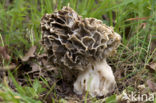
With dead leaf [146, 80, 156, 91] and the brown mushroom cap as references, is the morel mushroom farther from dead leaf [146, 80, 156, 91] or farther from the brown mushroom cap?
dead leaf [146, 80, 156, 91]

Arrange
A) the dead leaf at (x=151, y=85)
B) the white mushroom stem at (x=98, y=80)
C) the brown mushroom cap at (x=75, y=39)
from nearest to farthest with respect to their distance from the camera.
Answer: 1. the dead leaf at (x=151, y=85)
2. the brown mushroom cap at (x=75, y=39)
3. the white mushroom stem at (x=98, y=80)

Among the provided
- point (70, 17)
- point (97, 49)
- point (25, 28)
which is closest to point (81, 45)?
point (97, 49)

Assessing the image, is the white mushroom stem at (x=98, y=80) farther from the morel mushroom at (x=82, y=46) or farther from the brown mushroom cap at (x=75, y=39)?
the brown mushroom cap at (x=75, y=39)

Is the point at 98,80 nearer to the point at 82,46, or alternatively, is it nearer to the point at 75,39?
the point at 82,46

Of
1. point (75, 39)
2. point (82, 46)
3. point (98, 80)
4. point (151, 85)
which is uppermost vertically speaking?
point (75, 39)

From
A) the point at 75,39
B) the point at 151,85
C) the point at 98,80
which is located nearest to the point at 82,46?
the point at 75,39

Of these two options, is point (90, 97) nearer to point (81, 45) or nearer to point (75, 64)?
point (75, 64)

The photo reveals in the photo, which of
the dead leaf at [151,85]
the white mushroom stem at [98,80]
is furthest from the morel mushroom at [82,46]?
the dead leaf at [151,85]
